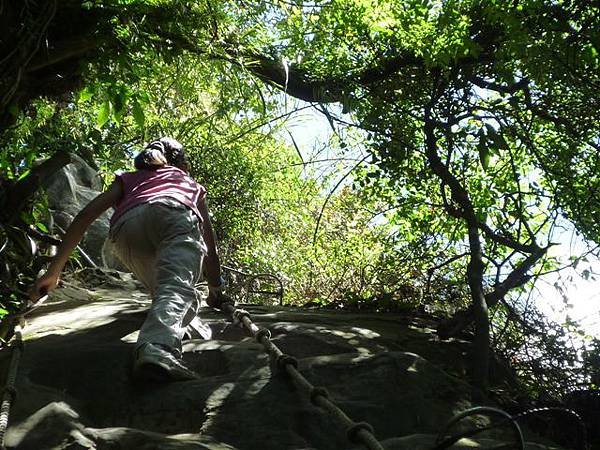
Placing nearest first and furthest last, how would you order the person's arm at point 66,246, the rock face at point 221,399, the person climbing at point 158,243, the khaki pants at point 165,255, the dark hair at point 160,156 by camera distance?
the rock face at point 221,399 < the person climbing at point 158,243 < the khaki pants at point 165,255 < the person's arm at point 66,246 < the dark hair at point 160,156

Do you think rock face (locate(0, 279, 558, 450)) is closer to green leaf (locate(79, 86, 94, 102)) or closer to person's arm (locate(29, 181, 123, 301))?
person's arm (locate(29, 181, 123, 301))

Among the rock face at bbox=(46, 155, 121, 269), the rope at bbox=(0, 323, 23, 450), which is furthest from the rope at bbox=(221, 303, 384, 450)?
the rock face at bbox=(46, 155, 121, 269)

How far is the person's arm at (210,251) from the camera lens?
370 cm

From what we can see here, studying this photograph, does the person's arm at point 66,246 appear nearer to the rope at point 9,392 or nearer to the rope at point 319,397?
the rope at point 9,392

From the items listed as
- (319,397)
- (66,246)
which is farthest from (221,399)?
(66,246)

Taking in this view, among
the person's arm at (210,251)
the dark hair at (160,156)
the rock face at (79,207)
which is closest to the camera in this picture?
the dark hair at (160,156)

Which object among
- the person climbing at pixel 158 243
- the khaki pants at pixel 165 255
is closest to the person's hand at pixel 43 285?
the person climbing at pixel 158 243

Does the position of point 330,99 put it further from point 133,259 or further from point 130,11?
point 133,259

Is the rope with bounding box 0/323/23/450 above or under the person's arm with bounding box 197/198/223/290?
under

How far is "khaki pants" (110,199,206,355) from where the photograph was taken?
2822 millimetres

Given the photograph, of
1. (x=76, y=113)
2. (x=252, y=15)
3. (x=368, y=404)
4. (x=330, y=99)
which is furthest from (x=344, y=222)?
(x=368, y=404)

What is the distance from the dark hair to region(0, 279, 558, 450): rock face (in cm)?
99

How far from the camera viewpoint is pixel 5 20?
336 centimetres

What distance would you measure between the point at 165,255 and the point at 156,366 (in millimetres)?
730
